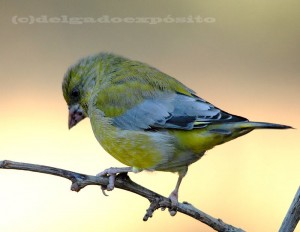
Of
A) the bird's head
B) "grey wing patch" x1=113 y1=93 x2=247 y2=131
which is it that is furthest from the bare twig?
the bird's head

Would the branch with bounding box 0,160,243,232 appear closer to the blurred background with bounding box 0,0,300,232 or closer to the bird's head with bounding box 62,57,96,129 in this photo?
the bird's head with bounding box 62,57,96,129

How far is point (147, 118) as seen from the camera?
3.34 m

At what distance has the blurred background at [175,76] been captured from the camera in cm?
493

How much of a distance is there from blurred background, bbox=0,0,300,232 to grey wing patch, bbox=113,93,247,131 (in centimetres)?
151

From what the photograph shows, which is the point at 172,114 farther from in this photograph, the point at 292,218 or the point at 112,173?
the point at 292,218

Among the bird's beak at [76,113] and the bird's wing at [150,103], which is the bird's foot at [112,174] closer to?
the bird's wing at [150,103]

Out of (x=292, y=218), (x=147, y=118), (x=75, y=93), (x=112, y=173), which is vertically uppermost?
(x=75, y=93)

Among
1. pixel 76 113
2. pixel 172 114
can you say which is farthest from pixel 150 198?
pixel 76 113

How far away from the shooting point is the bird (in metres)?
3.17

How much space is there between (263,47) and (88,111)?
1921 mm

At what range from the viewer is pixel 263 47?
17.1 ft

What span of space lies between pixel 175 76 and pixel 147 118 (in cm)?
174

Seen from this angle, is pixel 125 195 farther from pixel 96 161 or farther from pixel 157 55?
pixel 157 55

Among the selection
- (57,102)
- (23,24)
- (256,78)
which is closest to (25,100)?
(57,102)
